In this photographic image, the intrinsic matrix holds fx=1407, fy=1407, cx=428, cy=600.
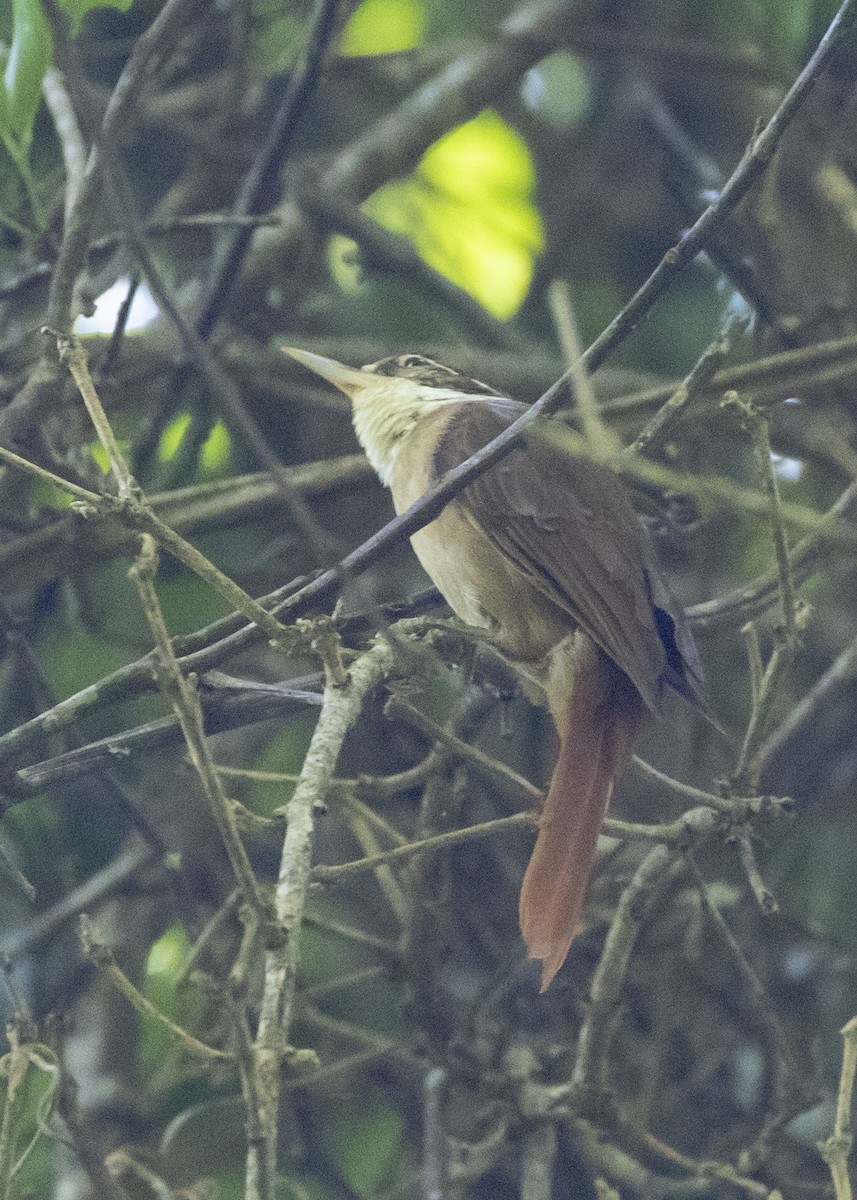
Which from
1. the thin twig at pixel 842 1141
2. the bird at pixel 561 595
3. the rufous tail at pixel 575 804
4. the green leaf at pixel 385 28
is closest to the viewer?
the thin twig at pixel 842 1141

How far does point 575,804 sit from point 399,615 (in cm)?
51

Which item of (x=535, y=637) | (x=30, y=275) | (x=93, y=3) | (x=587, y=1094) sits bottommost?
(x=587, y=1094)

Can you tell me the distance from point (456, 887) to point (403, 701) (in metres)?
1.01

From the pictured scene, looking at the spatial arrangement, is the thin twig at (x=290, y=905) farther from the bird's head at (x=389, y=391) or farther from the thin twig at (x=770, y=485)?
the bird's head at (x=389, y=391)

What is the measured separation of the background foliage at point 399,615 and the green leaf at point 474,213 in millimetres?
14

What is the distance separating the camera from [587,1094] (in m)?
2.24

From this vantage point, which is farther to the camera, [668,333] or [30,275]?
[668,333]

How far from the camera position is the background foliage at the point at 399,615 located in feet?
6.98

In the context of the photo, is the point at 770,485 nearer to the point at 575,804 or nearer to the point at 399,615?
the point at 575,804

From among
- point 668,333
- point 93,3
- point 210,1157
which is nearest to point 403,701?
point 210,1157

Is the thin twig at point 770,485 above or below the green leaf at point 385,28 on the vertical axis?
below

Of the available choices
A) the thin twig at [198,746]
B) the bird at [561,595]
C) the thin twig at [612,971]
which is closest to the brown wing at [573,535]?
the bird at [561,595]

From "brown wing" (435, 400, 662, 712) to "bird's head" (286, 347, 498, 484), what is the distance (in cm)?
23

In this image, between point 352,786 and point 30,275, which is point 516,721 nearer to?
point 352,786
